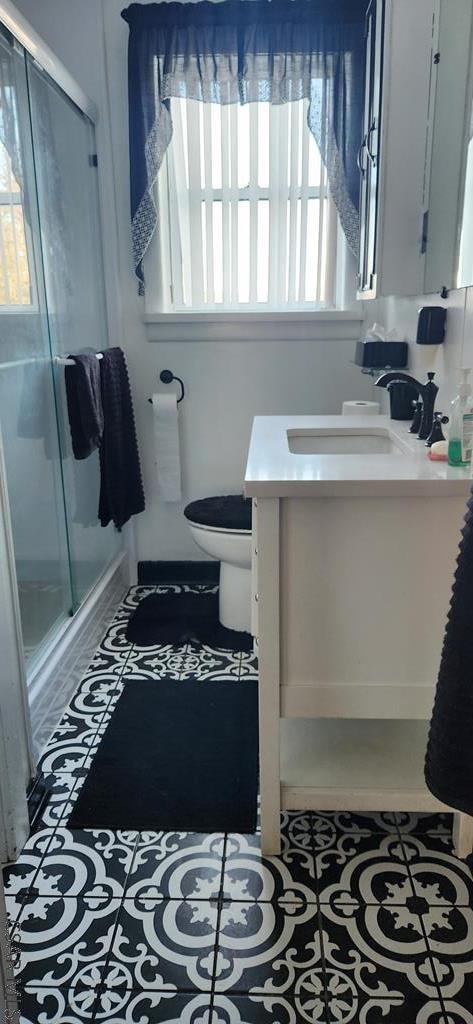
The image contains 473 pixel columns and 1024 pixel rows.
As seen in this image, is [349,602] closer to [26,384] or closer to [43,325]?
[26,384]

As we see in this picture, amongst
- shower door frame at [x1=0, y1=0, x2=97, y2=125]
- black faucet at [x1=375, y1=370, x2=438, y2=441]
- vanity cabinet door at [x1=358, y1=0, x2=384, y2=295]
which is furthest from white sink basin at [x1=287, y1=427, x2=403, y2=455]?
shower door frame at [x1=0, y1=0, x2=97, y2=125]

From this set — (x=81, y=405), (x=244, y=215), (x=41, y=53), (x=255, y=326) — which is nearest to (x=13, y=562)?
(x=81, y=405)

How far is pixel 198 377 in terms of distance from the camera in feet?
8.81

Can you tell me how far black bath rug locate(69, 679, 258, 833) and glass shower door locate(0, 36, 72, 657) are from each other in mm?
341

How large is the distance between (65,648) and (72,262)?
1189 mm

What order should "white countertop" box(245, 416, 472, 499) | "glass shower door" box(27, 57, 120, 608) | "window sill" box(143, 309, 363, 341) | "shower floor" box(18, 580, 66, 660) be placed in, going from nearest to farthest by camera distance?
"white countertop" box(245, 416, 472, 499), "shower floor" box(18, 580, 66, 660), "glass shower door" box(27, 57, 120, 608), "window sill" box(143, 309, 363, 341)

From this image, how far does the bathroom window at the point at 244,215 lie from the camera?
8.02 ft

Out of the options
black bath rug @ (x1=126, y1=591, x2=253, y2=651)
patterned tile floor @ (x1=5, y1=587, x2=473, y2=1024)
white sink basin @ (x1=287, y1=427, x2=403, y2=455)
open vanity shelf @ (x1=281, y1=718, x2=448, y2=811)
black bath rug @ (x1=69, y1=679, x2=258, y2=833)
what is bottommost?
black bath rug @ (x1=126, y1=591, x2=253, y2=651)

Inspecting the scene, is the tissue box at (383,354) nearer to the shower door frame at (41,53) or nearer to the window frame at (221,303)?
the window frame at (221,303)

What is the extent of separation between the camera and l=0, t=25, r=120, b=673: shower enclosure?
1688mm

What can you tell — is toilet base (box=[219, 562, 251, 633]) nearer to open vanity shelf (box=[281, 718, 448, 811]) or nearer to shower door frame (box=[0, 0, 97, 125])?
open vanity shelf (box=[281, 718, 448, 811])

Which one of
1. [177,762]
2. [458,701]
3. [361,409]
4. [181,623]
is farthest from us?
[181,623]

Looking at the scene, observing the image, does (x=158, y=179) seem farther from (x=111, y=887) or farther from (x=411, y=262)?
(x=111, y=887)

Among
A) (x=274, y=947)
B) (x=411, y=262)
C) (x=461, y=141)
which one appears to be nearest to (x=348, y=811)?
(x=274, y=947)
